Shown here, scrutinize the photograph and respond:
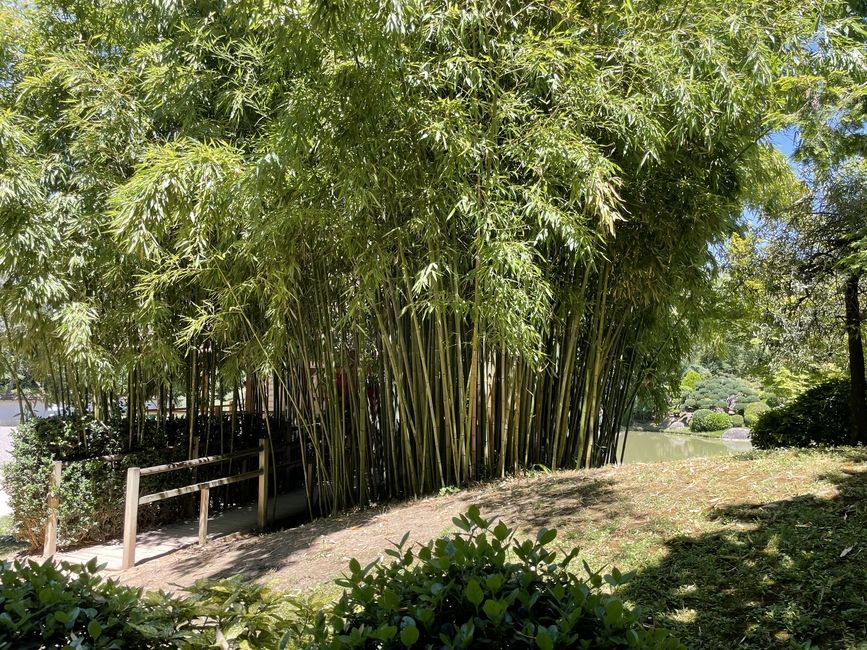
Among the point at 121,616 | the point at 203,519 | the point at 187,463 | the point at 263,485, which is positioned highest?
the point at 121,616

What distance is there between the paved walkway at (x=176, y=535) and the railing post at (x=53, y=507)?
10 centimetres

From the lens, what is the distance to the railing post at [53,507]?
4.57 metres

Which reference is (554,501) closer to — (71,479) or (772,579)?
(772,579)

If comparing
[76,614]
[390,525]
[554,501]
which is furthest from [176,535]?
[76,614]

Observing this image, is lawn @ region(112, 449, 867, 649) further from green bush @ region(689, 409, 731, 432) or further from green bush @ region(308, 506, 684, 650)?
green bush @ region(689, 409, 731, 432)

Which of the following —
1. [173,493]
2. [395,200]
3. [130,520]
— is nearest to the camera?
[395,200]

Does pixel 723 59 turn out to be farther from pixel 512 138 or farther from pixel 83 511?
pixel 83 511

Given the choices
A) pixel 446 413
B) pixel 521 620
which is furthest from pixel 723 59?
pixel 521 620

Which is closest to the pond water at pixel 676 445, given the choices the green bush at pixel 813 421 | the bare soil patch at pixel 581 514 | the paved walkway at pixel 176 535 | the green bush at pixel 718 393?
the green bush at pixel 718 393

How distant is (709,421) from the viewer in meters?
13.4

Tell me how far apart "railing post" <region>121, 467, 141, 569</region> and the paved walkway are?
0.11 metres

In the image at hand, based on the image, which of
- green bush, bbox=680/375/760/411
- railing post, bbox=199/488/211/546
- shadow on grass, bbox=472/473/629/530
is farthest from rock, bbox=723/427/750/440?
railing post, bbox=199/488/211/546

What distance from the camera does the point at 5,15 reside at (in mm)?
4547

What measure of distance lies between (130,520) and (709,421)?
1224 cm
